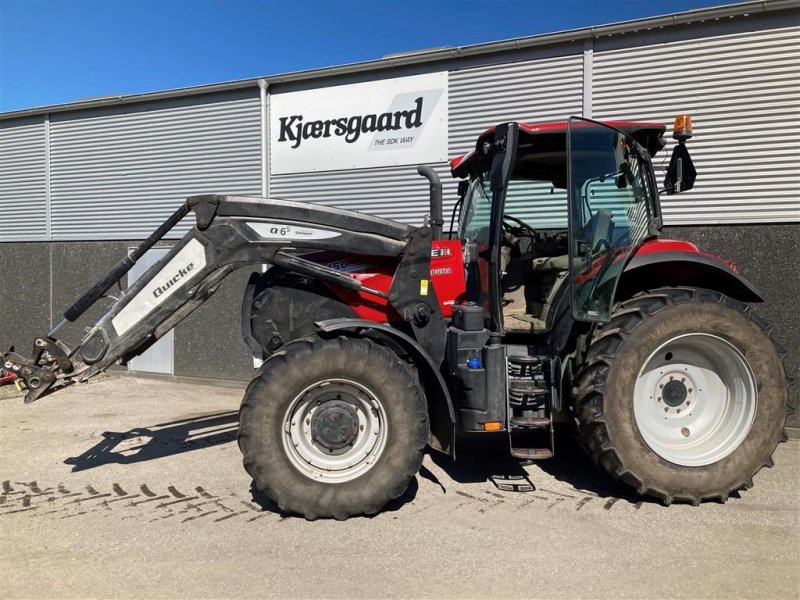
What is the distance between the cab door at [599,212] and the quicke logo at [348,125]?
12.9 feet

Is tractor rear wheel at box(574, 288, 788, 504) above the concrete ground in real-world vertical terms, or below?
above

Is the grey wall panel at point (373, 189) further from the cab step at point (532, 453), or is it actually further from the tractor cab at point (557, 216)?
the cab step at point (532, 453)

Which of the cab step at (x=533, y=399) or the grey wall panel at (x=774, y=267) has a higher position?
the grey wall panel at (x=774, y=267)

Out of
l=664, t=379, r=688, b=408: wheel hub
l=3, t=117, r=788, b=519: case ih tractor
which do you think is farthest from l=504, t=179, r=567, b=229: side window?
l=664, t=379, r=688, b=408: wheel hub

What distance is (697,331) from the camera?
13.1ft

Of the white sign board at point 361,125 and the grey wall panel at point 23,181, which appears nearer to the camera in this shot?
the white sign board at point 361,125

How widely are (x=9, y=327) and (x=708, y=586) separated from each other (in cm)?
1132

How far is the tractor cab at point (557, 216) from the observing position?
13.2 feet

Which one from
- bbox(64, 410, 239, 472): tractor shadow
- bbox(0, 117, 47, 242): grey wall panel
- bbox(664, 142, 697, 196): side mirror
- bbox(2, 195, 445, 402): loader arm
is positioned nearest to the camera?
bbox(2, 195, 445, 402): loader arm

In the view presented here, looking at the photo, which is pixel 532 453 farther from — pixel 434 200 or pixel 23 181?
pixel 23 181

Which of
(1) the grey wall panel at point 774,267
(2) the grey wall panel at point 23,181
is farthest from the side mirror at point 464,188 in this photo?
(2) the grey wall panel at point 23,181

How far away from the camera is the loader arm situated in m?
4.12

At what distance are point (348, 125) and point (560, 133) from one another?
448 centimetres

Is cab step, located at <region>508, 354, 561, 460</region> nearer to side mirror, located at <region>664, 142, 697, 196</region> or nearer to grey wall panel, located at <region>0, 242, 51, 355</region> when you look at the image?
side mirror, located at <region>664, 142, 697, 196</region>
